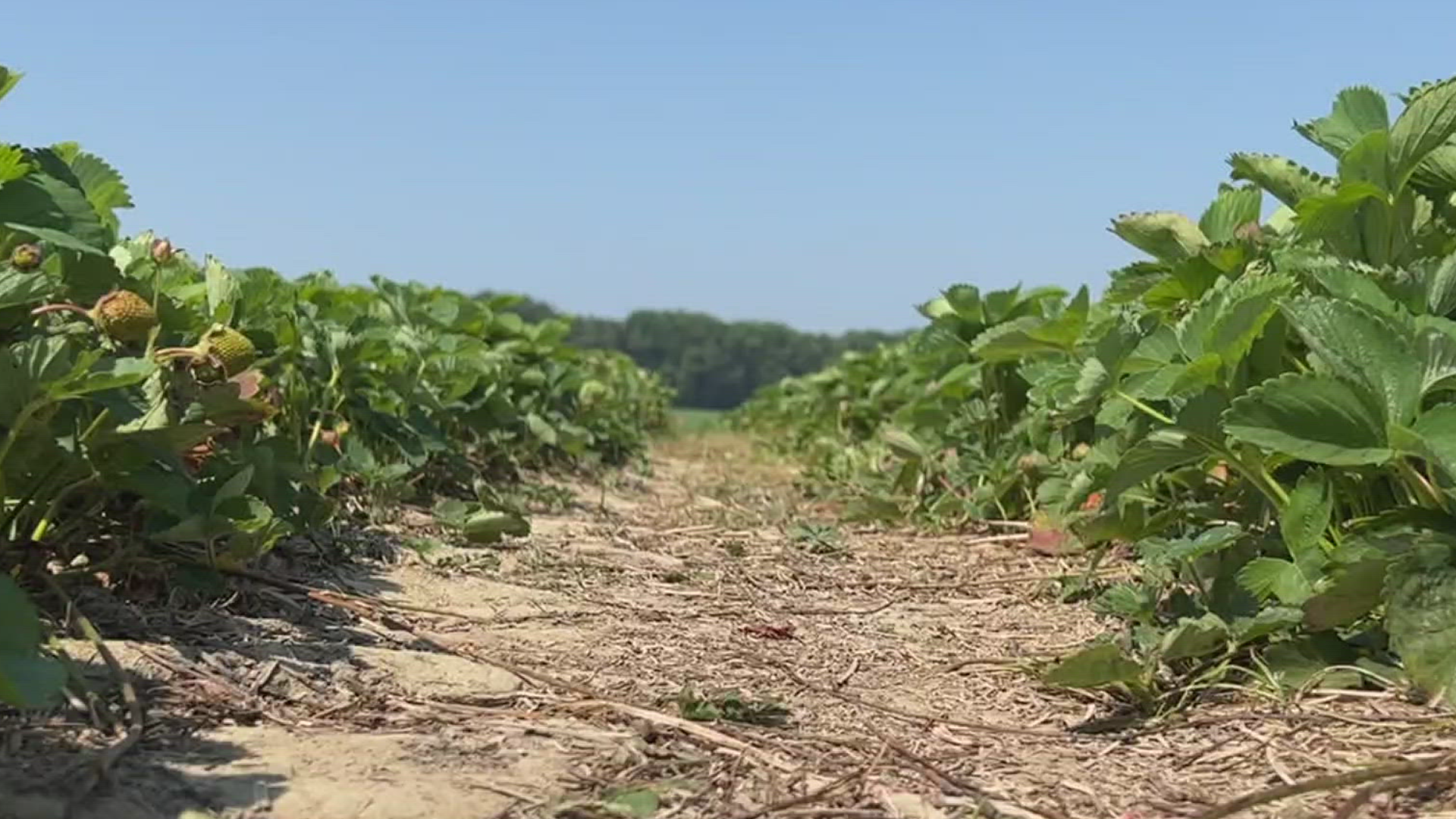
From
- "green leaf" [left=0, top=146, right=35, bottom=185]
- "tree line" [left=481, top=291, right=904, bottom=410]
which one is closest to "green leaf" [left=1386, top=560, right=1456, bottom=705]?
"green leaf" [left=0, top=146, right=35, bottom=185]

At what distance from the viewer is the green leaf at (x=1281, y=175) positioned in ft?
8.45

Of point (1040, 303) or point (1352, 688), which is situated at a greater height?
point (1040, 303)

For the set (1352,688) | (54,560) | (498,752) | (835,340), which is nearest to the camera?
(498,752)

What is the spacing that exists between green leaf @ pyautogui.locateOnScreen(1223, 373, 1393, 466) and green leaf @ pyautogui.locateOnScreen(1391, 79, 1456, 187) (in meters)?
0.53

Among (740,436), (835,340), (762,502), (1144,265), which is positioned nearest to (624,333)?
(835,340)

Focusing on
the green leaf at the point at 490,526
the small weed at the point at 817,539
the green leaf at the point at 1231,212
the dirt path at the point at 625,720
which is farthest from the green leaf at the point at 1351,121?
the green leaf at the point at 490,526

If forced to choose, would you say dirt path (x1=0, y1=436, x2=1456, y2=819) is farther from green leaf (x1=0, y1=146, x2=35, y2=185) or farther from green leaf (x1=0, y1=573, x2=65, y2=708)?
green leaf (x1=0, y1=146, x2=35, y2=185)

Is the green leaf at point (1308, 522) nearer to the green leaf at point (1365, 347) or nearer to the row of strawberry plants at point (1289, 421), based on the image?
the row of strawberry plants at point (1289, 421)

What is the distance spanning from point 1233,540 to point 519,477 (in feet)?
10.4

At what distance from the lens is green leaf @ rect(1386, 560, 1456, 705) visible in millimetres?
1806

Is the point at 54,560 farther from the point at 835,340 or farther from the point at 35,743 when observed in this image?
the point at 835,340

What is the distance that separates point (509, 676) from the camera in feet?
6.85

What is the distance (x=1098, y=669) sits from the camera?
1988mm

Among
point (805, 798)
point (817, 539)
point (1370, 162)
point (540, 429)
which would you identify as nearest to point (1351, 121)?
point (1370, 162)
